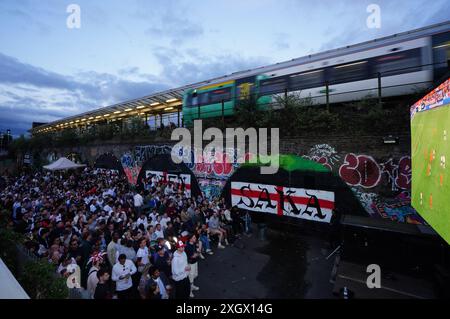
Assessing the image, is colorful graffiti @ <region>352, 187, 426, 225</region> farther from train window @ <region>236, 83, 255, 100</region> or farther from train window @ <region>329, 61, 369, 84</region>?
train window @ <region>236, 83, 255, 100</region>

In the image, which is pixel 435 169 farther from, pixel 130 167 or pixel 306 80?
pixel 130 167

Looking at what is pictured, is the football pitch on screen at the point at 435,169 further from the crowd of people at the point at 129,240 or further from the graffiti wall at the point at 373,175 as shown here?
the crowd of people at the point at 129,240

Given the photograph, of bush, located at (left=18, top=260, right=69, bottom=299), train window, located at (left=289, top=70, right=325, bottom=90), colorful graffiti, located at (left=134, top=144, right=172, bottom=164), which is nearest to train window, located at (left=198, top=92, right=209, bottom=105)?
colorful graffiti, located at (left=134, top=144, right=172, bottom=164)

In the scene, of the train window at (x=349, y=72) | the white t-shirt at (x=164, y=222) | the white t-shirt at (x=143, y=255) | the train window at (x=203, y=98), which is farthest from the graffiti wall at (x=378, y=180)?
the train window at (x=203, y=98)

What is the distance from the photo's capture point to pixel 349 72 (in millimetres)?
10383

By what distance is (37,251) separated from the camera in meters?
6.33

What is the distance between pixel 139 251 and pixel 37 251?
2.92m

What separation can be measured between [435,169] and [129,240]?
264 inches

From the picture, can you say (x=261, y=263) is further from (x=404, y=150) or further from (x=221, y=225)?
(x=404, y=150)

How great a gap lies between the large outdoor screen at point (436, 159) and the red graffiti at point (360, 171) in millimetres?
3297

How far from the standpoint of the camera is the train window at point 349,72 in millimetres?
10039

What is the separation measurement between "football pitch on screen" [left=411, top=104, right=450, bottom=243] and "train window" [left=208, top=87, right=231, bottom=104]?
10.4m

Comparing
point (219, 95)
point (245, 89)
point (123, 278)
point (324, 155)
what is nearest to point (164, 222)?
point (123, 278)
